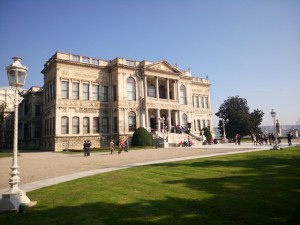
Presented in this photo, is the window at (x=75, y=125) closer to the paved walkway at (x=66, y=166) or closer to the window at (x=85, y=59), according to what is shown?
the window at (x=85, y=59)

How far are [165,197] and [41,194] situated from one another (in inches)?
183

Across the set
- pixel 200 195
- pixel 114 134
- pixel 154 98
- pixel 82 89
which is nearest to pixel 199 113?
pixel 154 98

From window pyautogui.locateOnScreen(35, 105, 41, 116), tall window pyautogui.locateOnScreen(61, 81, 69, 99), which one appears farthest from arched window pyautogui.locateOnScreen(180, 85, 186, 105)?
window pyautogui.locateOnScreen(35, 105, 41, 116)

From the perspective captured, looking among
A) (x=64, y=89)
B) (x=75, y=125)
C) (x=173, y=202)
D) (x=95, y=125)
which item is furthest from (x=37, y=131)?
(x=173, y=202)

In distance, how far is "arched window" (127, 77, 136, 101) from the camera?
153 feet

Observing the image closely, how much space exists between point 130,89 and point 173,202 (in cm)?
4060

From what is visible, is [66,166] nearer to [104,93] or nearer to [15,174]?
[15,174]

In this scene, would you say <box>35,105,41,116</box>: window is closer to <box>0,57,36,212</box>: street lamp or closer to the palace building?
the palace building

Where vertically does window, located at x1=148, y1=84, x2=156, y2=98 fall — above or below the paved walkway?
above

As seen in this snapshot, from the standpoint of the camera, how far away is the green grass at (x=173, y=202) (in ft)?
19.0

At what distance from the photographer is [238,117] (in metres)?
79.3

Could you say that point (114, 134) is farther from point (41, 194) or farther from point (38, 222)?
point (38, 222)

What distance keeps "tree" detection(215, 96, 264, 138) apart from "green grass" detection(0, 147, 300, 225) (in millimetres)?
71258

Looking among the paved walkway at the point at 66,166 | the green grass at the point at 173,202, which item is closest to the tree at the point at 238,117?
the paved walkway at the point at 66,166
